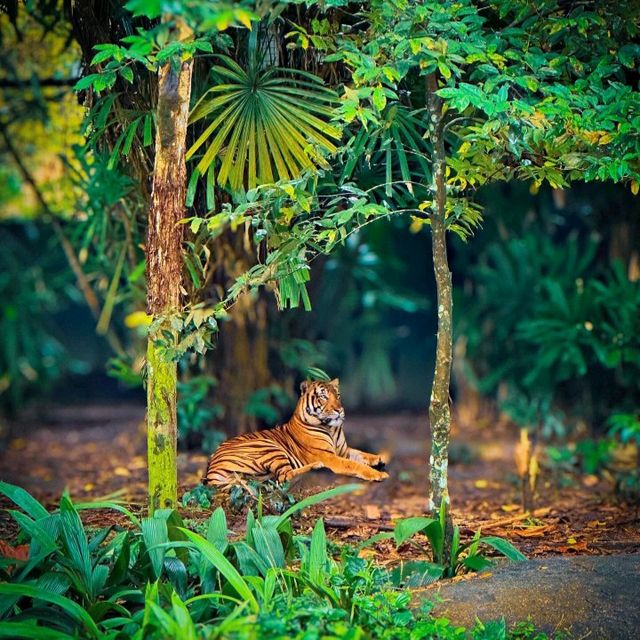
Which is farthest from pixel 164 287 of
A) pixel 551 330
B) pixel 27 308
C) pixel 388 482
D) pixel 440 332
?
pixel 27 308

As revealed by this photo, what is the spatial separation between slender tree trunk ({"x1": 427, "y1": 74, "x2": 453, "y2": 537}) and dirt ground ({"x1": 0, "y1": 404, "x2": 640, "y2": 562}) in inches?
22.2

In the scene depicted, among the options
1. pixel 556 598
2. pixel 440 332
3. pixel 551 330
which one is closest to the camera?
pixel 556 598

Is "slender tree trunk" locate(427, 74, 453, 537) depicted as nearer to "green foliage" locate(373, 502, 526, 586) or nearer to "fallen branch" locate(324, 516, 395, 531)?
"green foliage" locate(373, 502, 526, 586)

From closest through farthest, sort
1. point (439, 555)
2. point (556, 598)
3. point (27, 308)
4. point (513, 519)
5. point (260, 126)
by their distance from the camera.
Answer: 1. point (556, 598)
2. point (439, 555)
3. point (260, 126)
4. point (513, 519)
5. point (27, 308)

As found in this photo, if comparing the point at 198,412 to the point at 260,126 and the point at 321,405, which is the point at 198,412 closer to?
the point at 321,405

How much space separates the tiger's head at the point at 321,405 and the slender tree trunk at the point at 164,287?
832mm

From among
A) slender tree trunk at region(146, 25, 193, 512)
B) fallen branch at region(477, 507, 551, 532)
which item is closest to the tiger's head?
slender tree trunk at region(146, 25, 193, 512)

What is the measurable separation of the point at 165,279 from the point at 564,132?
6.95 feet

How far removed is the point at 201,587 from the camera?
4441 millimetres

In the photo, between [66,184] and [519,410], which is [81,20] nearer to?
[66,184]

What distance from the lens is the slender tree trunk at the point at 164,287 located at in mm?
4902

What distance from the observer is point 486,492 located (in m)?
8.02

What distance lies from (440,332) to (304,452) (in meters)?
1.14

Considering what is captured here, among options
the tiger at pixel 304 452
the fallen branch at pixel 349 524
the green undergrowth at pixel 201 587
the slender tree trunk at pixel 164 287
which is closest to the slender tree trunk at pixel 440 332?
the green undergrowth at pixel 201 587
